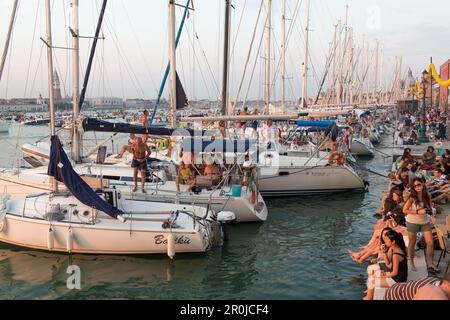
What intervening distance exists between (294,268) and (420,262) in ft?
10.8

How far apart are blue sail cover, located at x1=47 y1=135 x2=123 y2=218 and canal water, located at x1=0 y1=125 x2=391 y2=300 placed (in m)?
1.45

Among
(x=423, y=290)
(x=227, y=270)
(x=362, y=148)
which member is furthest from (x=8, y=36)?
(x=362, y=148)

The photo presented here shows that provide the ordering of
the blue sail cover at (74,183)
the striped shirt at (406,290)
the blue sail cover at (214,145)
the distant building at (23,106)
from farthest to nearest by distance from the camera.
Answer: the distant building at (23,106) < the blue sail cover at (214,145) < the blue sail cover at (74,183) < the striped shirt at (406,290)

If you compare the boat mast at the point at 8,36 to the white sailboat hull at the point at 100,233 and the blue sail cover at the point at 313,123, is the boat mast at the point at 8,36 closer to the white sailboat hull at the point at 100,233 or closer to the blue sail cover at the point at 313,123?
the white sailboat hull at the point at 100,233

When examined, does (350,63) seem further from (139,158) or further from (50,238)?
(50,238)

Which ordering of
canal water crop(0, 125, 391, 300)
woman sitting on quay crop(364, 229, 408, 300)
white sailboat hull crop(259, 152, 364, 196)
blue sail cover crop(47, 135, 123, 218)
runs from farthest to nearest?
white sailboat hull crop(259, 152, 364, 196), blue sail cover crop(47, 135, 123, 218), canal water crop(0, 125, 391, 300), woman sitting on quay crop(364, 229, 408, 300)

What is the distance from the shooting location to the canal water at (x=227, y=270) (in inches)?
386

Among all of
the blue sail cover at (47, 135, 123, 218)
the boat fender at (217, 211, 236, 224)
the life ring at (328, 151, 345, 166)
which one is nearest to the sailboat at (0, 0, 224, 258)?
the blue sail cover at (47, 135, 123, 218)

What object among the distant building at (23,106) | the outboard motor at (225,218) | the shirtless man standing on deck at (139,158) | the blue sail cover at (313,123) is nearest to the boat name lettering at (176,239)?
the outboard motor at (225,218)

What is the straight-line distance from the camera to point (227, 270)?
11133 millimetres

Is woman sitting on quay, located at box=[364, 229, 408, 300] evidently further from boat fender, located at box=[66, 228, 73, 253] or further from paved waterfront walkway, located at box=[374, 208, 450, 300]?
boat fender, located at box=[66, 228, 73, 253]

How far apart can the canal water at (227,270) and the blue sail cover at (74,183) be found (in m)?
1.45

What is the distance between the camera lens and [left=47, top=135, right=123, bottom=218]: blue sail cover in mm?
11406
